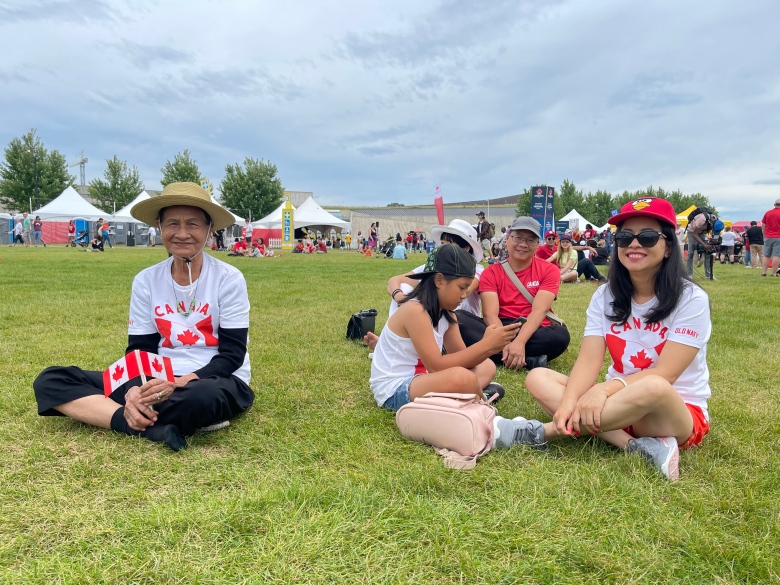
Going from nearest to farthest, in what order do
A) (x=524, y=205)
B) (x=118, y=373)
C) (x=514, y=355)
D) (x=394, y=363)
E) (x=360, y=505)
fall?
(x=360, y=505), (x=118, y=373), (x=394, y=363), (x=514, y=355), (x=524, y=205)

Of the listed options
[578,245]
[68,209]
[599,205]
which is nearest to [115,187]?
[68,209]

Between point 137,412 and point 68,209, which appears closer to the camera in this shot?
point 137,412

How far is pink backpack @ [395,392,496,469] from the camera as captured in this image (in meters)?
2.66

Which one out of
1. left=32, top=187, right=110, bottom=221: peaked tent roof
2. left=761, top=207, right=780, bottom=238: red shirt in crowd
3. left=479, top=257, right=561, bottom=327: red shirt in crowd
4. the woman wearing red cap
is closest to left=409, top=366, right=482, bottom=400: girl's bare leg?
the woman wearing red cap

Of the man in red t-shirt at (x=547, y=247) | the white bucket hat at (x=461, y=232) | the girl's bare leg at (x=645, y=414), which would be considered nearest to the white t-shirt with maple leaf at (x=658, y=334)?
the girl's bare leg at (x=645, y=414)

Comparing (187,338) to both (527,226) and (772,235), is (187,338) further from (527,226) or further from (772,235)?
(772,235)

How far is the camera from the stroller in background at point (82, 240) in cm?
3114

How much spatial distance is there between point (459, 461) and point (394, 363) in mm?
1016

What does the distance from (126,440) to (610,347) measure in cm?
284

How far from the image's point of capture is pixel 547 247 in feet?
30.1

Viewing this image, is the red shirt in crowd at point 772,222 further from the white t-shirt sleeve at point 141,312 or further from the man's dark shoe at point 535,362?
the white t-shirt sleeve at point 141,312

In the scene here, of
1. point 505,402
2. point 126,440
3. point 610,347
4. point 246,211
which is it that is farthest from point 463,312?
point 246,211

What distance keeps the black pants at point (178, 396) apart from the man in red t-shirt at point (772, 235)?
44.4ft

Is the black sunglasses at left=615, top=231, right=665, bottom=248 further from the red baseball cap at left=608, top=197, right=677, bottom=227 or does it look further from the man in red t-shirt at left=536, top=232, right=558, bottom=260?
the man in red t-shirt at left=536, top=232, right=558, bottom=260
